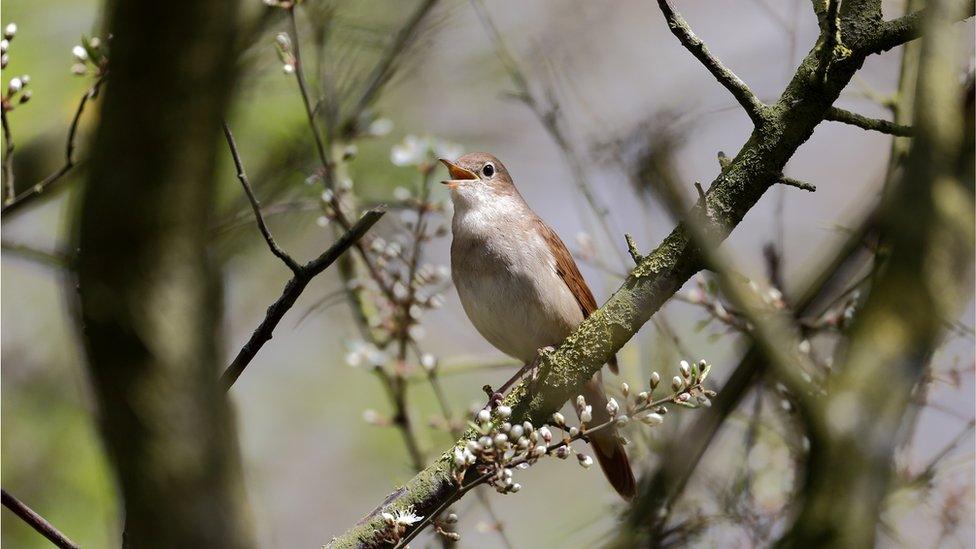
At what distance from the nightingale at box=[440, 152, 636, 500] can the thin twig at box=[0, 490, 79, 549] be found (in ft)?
7.97

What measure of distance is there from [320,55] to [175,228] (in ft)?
11.5

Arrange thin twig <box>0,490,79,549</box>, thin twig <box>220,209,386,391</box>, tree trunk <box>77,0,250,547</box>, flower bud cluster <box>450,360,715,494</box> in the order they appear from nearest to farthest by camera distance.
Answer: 1. tree trunk <box>77,0,250,547</box>
2. thin twig <box>0,490,79,549</box>
3. thin twig <box>220,209,386,391</box>
4. flower bud cluster <box>450,360,715,494</box>

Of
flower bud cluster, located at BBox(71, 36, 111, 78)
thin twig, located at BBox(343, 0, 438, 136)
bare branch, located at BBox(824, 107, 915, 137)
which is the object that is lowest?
flower bud cluster, located at BBox(71, 36, 111, 78)

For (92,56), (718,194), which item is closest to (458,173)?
(92,56)

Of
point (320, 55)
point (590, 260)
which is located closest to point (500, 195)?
point (590, 260)

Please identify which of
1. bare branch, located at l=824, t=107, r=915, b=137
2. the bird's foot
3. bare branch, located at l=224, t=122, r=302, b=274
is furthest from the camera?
the bird's foot

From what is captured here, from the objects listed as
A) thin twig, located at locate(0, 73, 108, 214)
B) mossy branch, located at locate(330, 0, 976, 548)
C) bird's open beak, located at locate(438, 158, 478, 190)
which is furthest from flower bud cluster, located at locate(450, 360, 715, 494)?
bird's open beak, located at locate(438, 158, 478, 190)

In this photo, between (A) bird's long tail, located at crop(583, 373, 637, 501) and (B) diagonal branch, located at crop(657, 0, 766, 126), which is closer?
(B) diagonal branch, located at crop(657, 0, 766, 126)

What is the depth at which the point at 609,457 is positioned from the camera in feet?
15.1

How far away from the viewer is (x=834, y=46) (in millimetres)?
2631

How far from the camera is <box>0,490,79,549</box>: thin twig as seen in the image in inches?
81.9

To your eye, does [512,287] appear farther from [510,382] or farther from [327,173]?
[327,173]

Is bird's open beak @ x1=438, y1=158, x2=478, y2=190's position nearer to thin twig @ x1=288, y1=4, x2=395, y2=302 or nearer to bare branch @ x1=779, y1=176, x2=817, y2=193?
thin twig @ x1=288, y1=4, x2=395, y2=302

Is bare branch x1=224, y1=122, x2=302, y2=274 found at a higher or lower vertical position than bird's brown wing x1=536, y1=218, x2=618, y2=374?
lower
